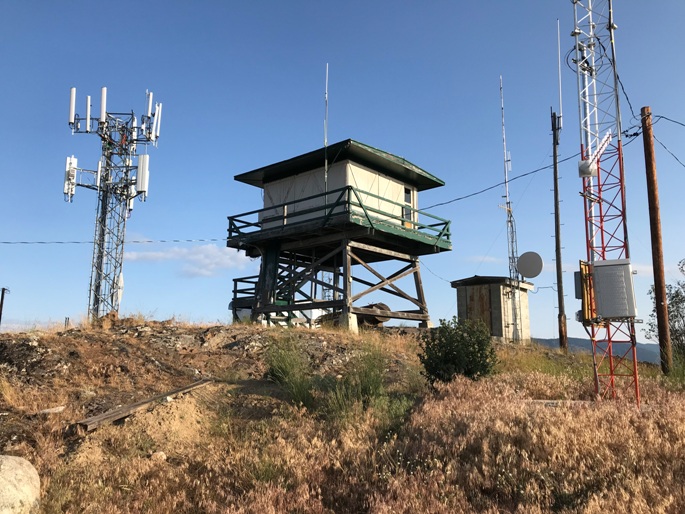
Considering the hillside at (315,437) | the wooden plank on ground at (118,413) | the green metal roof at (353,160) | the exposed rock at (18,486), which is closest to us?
the hillside at (315,437)

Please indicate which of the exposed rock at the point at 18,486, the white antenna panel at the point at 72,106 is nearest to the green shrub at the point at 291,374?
the exposed rock at the point at 18,486

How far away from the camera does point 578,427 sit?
628 cm

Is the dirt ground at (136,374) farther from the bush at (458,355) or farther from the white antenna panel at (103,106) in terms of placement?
the white antenna panel at (103,106)

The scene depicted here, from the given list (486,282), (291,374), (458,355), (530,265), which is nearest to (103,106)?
(486,282)

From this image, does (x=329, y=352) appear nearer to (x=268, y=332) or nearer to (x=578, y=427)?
(x=268, y=332)

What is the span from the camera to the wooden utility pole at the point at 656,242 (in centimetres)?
1495

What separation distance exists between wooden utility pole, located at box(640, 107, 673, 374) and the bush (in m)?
6.60

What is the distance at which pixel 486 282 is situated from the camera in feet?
87.9

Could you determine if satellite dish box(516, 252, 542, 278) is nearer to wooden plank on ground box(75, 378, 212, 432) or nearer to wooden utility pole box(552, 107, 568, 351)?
wooden utility pole box(552, 107, 568, 351)

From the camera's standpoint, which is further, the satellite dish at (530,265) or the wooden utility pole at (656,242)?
the satellite dish at (530,265)

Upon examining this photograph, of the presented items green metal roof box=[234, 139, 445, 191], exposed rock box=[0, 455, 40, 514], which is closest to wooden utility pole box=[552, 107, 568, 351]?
green metal roof box=[234, 139, 445, 191]

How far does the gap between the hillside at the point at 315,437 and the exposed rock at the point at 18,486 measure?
17cm

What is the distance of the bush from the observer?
10.9 m

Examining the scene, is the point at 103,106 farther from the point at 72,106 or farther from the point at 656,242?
the point at 656,242
